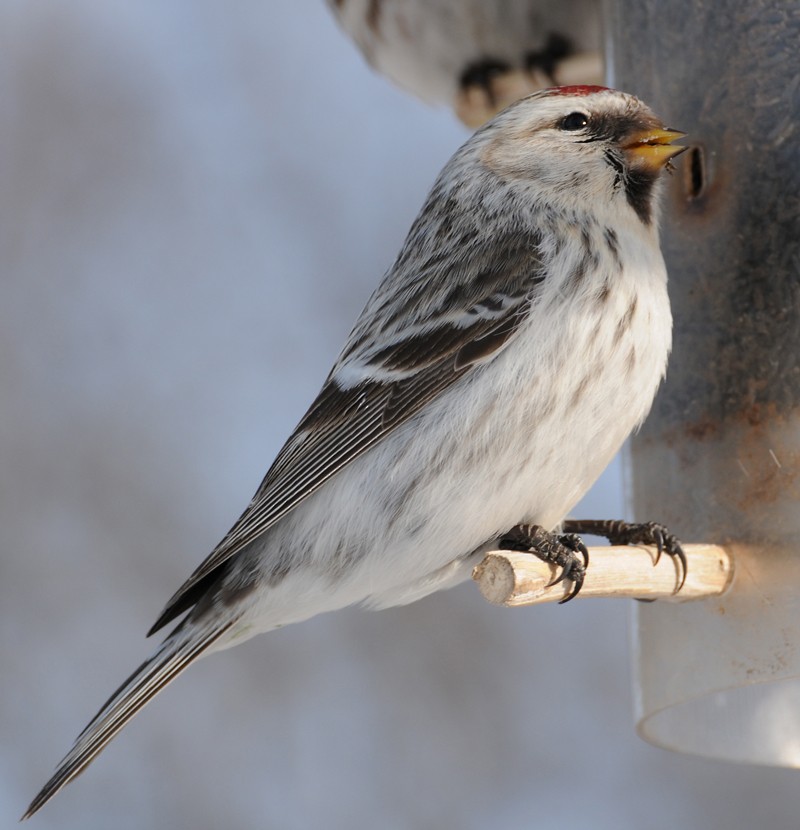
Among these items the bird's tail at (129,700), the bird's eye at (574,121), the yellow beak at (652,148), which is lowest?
the bird's tail at (129,700)

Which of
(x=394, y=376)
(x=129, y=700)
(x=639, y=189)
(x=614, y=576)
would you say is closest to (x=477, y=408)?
(x=394, y=376)

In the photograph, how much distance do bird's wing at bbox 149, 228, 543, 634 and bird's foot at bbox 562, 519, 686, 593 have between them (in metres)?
0.39

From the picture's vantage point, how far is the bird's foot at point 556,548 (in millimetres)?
2201

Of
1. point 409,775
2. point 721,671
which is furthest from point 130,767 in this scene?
point 721,671

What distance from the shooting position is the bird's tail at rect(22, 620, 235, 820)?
2.36 metres

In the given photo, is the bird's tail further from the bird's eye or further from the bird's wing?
the bird's eye

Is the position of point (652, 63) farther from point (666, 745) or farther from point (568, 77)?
point (666, 745)

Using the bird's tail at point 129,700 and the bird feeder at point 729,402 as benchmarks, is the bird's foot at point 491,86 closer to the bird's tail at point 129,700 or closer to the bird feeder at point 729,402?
the bird feeder at point 729,402

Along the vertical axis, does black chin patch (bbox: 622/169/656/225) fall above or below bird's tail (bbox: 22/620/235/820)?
above

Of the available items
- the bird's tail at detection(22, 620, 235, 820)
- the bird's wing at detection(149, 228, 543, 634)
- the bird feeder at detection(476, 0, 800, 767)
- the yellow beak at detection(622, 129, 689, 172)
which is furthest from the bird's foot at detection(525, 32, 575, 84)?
the bird's tail at detection(22, 620, 235, 820)

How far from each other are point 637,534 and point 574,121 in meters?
0.69

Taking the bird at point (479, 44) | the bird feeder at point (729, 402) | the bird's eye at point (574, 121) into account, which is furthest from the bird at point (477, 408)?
the bird at point (479, 44)

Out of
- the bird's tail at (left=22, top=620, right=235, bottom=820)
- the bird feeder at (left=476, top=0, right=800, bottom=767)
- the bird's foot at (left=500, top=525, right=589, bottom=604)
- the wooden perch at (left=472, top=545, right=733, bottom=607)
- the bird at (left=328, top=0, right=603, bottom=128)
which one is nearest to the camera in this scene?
the wooden perch at (left=472, top=545, right=733, bottom=607)

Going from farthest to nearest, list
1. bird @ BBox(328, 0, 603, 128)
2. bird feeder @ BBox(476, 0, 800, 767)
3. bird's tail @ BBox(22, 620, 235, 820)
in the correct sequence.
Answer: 1. bird @ BBox(328, 0, 603, 128)
2. bird feeder @ BBox(476, 0, 800, 767)
3. bird's tail @ BBox(22, 620, 235, 820)
